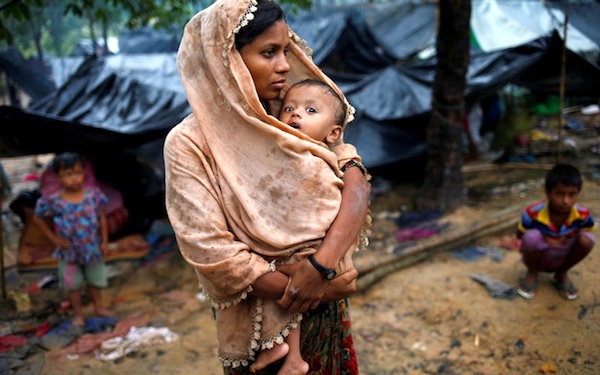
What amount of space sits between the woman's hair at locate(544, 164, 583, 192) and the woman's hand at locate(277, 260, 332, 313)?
2489 millimetres

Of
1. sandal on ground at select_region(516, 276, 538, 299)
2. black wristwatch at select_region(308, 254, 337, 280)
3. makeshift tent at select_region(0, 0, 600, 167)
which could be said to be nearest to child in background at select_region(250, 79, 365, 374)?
black wristwatch at select_region(308, 254, 337, 280)

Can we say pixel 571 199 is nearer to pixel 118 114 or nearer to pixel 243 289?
pixel 243 289

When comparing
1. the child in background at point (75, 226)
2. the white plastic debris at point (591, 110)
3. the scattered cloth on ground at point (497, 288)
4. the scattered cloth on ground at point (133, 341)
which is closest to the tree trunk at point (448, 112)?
the scattered cloth on ground at point (497, 288)

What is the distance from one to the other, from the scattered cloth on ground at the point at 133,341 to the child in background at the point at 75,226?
445 mm

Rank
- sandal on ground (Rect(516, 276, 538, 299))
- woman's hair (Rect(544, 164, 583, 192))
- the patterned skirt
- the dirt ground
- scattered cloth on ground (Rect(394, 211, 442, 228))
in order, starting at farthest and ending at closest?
scattered cloth on ground (Rect(394, 211, 442, 228)), sandal on ground (Rect(516, 276, 538, 299)), woman's hair (Rect(544, 164, 583, 192)), the dirt ground, the patterned skirt

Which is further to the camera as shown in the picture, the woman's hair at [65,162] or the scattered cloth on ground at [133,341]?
the woman's hair at [65,162]

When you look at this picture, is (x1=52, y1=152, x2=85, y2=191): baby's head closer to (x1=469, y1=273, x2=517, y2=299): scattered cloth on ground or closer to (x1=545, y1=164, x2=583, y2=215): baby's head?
(x1=469, y1=273, x2=517, y2=299): scattered cloth on ground

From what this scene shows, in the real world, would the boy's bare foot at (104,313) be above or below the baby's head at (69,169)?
below

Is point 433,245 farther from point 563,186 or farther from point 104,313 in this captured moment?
point 104,313

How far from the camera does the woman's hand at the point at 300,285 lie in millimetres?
1205

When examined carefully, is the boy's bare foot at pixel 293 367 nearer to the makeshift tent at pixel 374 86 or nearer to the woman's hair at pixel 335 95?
the woman's hair at pixel 335 95

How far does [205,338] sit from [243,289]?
7.30 ft

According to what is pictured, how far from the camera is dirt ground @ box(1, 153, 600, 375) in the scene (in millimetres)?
2752

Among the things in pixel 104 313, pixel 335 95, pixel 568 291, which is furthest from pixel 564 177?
pixel 104 313
